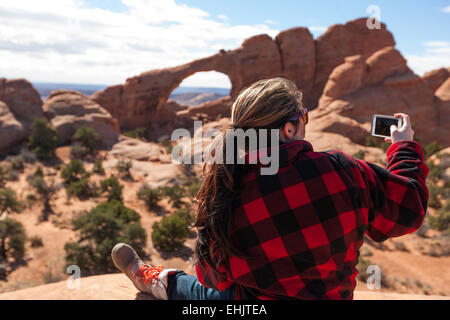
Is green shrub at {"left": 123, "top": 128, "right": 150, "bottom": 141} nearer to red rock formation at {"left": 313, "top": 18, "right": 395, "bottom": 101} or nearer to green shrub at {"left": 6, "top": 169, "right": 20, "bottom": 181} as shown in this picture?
green shrub at {"left": 6, "top": 169, "right": 20, "bottom": 181}

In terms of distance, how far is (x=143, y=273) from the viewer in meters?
2.53

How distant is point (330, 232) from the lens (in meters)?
1.39

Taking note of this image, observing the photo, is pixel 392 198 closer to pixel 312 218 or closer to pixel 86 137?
pixel 312 218

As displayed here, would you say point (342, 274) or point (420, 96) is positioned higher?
point (420, 96)

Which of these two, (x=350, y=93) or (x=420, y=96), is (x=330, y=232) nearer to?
(x=350, y=93)

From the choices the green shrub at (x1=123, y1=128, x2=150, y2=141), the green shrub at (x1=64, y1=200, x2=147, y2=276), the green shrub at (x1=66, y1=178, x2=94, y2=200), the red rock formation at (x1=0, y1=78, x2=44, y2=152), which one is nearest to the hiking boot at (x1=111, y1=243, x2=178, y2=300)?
the green shrub at (x1=64, y1=200, x2=147, y2=276)

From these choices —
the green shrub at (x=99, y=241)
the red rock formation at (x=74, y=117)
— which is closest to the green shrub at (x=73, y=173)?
the green shrub at (x=99, y=241)

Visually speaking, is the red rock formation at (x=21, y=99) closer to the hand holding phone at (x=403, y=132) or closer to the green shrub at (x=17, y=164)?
the green shrub at (x=17, y=164)

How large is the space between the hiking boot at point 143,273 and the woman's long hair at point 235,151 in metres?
1.07

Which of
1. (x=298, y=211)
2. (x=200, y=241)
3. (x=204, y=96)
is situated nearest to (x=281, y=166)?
(x=298, y=211)

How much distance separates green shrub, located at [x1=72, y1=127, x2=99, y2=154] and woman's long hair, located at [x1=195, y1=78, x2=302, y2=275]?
18915 millimetres

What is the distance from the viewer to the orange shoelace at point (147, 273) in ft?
8.09

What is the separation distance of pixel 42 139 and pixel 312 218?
19.6 meters

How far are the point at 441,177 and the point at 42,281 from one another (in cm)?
1469
